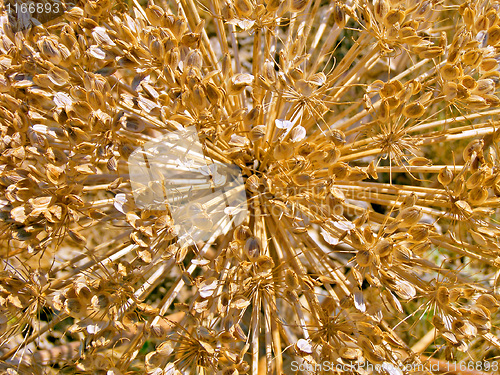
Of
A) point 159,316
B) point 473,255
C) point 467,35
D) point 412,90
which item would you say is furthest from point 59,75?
point 473,255

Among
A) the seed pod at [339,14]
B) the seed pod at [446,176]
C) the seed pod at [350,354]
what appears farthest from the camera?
the seed pod at [339,14]

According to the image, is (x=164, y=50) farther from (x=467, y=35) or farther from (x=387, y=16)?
(x=467, y=35)

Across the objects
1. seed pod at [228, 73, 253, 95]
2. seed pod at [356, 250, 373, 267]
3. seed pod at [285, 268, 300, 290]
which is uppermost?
seed pod at [228, 73, 253, 95]

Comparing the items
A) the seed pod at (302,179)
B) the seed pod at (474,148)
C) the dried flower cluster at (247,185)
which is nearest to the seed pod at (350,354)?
the dried flower cluster at (247,185)

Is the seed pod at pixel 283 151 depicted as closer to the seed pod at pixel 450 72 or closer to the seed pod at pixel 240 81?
the seed pod at pixel 240 81

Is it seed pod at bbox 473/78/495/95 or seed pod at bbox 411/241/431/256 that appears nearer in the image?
seed pod at bbox 411/241/431/256

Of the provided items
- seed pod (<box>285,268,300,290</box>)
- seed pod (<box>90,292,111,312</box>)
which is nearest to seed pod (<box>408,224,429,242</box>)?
seed pod (<box>285,268,300,290</box>)

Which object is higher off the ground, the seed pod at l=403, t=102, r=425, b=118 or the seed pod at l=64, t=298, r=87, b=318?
the seed pod at l=403, t=102, r=425, b=118

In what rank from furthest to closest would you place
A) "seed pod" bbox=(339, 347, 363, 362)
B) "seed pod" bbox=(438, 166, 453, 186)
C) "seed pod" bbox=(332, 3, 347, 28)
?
"seed pod" bbox=(332, 3, 347, 28), "seed pod" bbox=(438, 166, 453, 186), "seed pod" bbox=(339, 347, 363, 362)

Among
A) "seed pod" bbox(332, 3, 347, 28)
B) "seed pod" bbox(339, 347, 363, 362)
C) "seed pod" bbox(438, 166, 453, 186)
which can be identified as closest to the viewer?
"seed pod" bbox(339, 347, 363, 362)

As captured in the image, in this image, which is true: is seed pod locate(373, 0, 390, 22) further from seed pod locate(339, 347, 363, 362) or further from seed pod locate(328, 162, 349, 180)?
seed pod locate(339, 347, 363, 362)

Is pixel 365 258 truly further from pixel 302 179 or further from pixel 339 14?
pixel 339 14

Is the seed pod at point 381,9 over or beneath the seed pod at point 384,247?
over

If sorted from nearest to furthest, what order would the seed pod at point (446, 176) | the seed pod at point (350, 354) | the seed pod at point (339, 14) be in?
the seed pod at point (350, 354)
the seed pod at point (446, 176)
the seed pod at point (339, 14)
